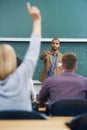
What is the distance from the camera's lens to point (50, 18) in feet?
22.9

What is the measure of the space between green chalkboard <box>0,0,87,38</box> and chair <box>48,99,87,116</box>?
3882 millimetres

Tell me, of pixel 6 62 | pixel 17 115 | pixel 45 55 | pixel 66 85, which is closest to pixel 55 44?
pixel 45 55

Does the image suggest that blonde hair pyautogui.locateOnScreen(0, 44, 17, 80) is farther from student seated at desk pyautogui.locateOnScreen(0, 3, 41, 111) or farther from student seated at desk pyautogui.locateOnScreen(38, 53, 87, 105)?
student seated at desk pyautogui.locateOnScreen(38, 53, 87, 105)

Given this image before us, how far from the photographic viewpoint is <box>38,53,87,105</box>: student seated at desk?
145 inches

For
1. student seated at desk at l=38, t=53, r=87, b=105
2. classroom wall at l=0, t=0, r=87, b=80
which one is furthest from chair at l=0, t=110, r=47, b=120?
classroom wall at l=0, t=0, r=87, b=80

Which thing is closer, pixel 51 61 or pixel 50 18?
Answer: pixel 51 61

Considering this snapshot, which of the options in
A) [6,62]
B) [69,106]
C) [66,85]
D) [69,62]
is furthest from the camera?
[69,62]

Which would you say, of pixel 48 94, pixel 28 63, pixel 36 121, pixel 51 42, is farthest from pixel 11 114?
pixel 51 42

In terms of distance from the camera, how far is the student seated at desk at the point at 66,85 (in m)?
3.67

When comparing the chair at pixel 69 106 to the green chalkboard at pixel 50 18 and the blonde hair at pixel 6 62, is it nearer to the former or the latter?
the blonde hair at pixel 6 62

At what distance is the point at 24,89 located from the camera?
8.28ft

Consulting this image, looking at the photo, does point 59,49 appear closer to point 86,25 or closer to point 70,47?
point 70,47

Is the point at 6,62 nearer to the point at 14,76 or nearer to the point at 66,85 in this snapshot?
the point at 14,76

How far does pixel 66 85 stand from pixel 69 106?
593mm
